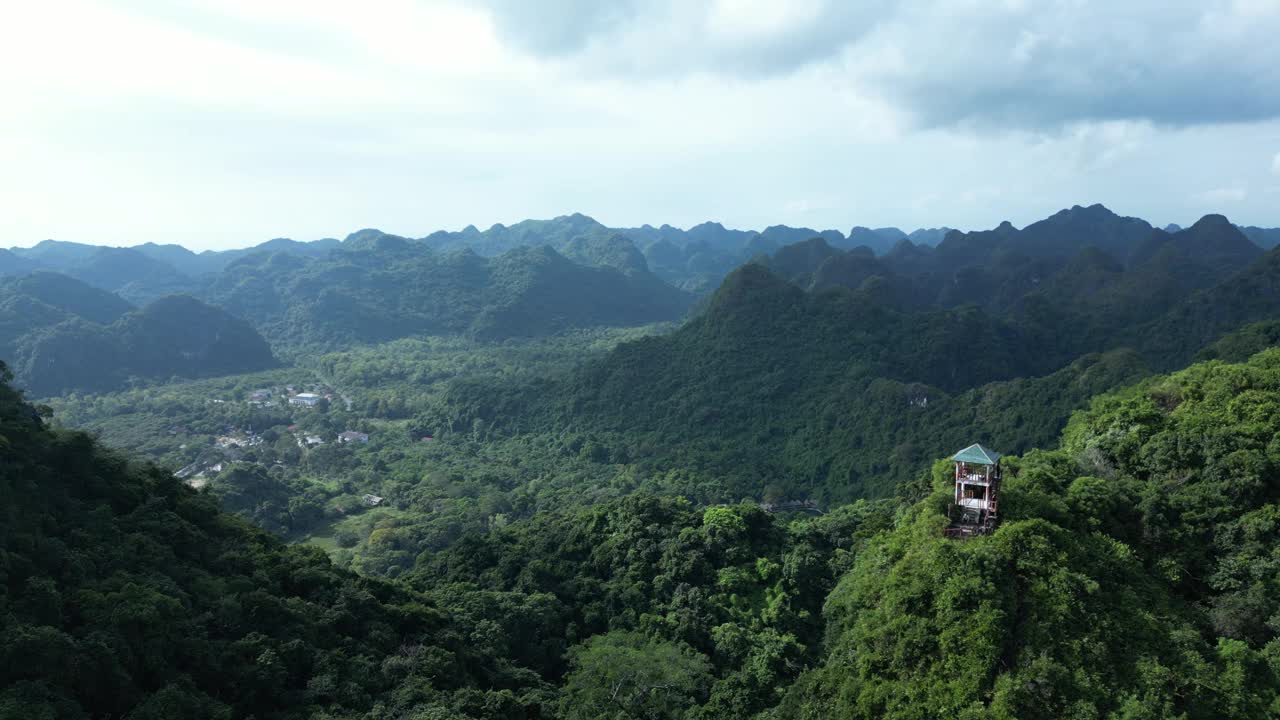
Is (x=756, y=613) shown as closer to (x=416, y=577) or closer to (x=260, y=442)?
(x=416, y=577)

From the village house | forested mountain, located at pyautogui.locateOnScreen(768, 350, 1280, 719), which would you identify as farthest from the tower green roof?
the village house

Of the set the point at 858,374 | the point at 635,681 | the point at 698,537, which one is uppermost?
the point at 858,374

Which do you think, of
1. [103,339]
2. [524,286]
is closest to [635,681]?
[103,339]

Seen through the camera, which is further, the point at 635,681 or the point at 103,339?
the point at 103,339

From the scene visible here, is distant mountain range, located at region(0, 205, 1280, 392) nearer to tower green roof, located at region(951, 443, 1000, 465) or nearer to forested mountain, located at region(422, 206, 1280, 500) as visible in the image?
forested mountain, located at region(422, 206, 1280, 500)

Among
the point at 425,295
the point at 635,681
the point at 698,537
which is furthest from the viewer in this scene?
the point at 425,295

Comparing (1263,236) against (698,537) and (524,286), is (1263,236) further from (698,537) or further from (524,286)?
(698,537)

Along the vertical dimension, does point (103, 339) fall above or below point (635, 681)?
above

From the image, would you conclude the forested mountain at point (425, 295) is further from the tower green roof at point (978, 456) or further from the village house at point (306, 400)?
the tower green roof at point (978, 456)
